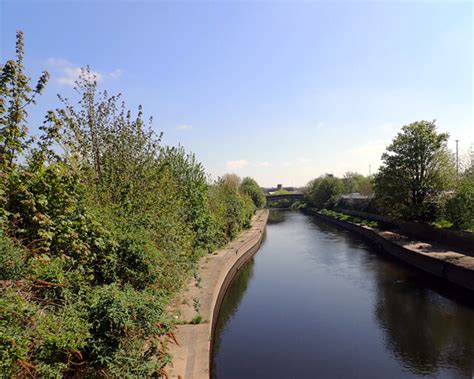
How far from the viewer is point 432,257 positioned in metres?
21.0

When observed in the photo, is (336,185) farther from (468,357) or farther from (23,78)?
(23,78)

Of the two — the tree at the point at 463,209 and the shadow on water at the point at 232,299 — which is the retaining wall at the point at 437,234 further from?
the shadow on water at the point at 232,299

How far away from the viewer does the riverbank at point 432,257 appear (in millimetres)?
18141

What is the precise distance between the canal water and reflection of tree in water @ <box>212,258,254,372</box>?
0.05 metres

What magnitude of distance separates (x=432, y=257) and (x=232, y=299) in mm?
12801

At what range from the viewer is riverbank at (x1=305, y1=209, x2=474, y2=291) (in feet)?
59.5

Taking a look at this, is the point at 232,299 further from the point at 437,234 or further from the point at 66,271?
the point at 437,234

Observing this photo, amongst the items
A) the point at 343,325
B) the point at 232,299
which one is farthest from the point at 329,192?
the point at 343,325

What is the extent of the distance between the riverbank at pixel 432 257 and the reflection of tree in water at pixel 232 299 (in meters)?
11.1

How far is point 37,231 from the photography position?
664 centimetres

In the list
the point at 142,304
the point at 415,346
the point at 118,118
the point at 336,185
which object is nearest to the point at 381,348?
the point at 415,346

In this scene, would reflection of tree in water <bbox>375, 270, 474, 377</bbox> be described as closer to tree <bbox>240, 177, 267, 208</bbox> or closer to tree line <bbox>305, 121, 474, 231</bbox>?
tree line <bbox>305, 121, 474, 231</bbox>

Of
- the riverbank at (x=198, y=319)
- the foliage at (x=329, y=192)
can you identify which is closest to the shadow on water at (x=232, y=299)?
the riverbank at (x=198, y=319)

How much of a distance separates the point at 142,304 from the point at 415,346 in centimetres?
973
